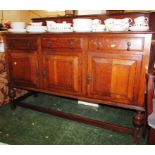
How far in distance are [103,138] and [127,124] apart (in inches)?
15.6

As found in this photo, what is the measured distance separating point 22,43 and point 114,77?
1.07 meters

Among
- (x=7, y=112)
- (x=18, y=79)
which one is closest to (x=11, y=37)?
(x=18, y=79)

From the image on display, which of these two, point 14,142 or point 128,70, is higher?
point 128,70

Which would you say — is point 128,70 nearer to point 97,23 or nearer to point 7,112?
point 97,23

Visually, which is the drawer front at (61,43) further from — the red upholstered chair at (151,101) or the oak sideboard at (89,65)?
the red upholstered chair at (151,101)

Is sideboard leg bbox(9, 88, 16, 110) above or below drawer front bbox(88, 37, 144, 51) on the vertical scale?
below

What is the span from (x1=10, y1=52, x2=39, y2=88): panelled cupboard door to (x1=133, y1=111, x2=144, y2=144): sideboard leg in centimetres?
112

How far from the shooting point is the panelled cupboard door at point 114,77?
136 cm

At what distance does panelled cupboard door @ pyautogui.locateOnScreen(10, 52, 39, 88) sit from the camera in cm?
181

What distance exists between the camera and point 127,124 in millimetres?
1828

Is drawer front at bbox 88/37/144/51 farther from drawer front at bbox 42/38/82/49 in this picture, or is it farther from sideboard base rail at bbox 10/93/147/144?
sideboard base rail at bbox 10/93/147/144

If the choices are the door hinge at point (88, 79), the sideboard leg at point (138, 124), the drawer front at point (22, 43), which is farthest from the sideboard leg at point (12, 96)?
the sideboard leg at point (138, 124)

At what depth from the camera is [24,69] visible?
1.88 meters

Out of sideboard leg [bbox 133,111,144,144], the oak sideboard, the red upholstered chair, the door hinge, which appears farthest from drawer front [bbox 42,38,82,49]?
sideboard leg [bbox 133,111,144,144]
